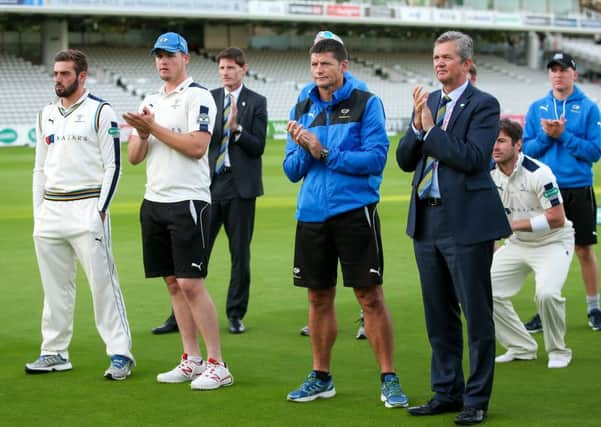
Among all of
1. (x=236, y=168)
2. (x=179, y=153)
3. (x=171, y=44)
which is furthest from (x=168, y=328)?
(x=171, y=44)

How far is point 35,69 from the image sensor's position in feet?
169

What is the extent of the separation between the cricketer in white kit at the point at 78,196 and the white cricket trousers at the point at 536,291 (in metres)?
2.63

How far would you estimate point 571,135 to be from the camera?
360 inches

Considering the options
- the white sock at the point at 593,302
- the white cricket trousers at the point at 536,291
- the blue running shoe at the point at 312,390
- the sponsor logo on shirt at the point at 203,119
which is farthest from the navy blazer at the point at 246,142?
the white sock at the point at 593,302

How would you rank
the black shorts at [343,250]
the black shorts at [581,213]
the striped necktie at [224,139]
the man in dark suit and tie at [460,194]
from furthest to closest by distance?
the black shorts at [581,213], the striped necktie at [224,139], the black shorts at [343,250], the man in dark suit and tie at [460,194]

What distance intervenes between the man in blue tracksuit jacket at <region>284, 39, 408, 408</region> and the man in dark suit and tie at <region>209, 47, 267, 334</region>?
2.44m

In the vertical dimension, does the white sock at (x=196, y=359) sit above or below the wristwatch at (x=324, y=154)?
below

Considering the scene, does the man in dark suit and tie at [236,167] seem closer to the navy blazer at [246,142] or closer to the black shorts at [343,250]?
the navy blazer at [246,142]

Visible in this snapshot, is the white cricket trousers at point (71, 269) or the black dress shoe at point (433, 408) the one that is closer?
the black dress shoe at point (433, 408)

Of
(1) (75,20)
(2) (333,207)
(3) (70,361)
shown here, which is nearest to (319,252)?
(2) (333,207)

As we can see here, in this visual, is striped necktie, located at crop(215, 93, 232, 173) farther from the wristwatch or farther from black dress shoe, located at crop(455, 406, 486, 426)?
black dress shoe, located at crop(455, 406, 486, 426)

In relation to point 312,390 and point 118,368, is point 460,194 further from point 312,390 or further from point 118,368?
point 118,368

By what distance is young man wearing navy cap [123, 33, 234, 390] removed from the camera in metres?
7.14

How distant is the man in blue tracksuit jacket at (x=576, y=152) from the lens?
29.9ft
